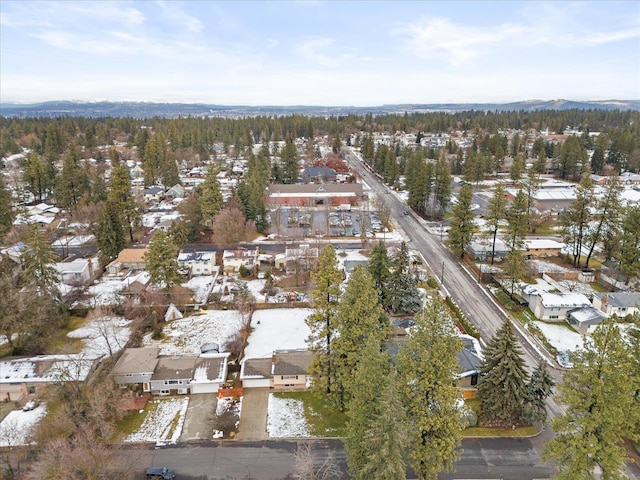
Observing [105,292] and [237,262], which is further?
[237,262]

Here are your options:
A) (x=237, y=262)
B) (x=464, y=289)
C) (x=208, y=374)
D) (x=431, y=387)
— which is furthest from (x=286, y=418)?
(x=237, y=262)

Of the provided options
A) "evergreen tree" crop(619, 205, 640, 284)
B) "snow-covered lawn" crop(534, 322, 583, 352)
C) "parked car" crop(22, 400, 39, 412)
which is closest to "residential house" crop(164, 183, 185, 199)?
"parked car" crop(22, 400, 39, 412)

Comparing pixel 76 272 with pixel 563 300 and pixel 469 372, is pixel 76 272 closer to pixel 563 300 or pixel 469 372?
pixel 469 372

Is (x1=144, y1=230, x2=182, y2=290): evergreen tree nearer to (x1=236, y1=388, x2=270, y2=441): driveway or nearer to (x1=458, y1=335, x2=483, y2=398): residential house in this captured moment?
(x1=236, y1=388, x2=270, y2=441): driveway

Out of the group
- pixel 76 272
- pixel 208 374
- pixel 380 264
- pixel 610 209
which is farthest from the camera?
pixel 76 272

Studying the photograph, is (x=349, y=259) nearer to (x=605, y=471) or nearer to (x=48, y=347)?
(x=48, y=347)

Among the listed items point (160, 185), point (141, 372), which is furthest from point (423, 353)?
point (160, 185)

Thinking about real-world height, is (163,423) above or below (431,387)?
below
